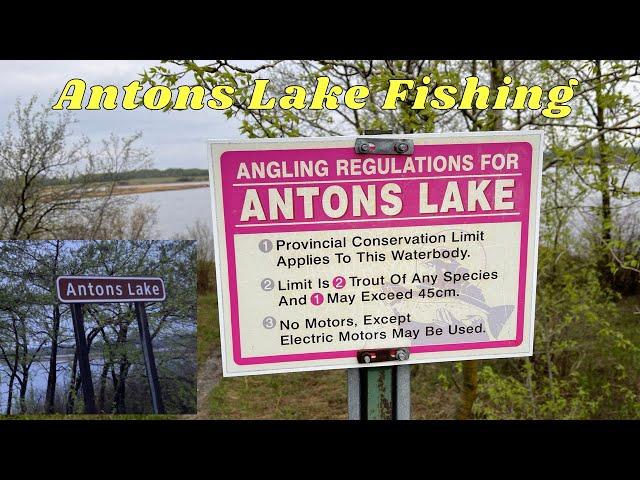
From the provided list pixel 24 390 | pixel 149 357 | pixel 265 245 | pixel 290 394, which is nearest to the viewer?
pixel 265 245

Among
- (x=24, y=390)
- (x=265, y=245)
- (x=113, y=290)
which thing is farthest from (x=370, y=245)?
(x=24, y=390)

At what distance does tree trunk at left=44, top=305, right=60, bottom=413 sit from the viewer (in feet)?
10.8

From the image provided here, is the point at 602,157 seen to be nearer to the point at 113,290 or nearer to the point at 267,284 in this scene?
the point at 267,284

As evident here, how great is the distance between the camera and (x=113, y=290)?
3076 millimetres

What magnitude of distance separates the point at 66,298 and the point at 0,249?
0.69 meters

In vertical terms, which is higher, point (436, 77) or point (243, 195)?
point (436, 77)

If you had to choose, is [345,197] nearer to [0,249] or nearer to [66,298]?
[66,298]

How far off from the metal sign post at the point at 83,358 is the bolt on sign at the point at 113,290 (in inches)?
3.8

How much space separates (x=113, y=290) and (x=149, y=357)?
0.51m

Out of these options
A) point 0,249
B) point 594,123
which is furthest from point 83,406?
point 594,123

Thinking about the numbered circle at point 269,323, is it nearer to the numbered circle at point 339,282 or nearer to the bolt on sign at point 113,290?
the numbered circle at point 339,282

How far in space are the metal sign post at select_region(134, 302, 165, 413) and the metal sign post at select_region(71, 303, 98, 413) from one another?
0.36 metres

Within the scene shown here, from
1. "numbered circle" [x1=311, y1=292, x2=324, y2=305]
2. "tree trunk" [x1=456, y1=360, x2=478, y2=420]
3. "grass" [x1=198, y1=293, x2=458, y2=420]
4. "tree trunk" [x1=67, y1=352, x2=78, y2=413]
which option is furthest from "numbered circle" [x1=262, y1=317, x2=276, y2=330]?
"grass" [x1=198, y1=293, x2=458, y2=420]

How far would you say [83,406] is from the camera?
3.47 metres
